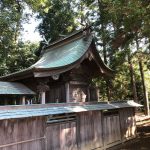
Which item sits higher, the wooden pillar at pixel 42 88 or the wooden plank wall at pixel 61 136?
the wooden pillar at pixel 42 88

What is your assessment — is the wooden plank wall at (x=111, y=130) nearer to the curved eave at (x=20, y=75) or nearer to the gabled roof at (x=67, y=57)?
the gabled roof at (x=67, y=57)

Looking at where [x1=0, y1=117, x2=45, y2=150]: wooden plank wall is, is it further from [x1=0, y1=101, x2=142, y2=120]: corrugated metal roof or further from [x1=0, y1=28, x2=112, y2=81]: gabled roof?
[x1=0, y1=28, x2=112, y2=81]: gabled roof

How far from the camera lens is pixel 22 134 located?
28.3 feet

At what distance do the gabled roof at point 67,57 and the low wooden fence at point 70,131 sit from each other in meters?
2.49

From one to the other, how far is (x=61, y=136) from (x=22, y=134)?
2319 millimetres

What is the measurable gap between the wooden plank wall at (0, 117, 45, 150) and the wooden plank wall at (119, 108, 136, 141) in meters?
7.32

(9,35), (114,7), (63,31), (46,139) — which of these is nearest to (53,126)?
(46,139)

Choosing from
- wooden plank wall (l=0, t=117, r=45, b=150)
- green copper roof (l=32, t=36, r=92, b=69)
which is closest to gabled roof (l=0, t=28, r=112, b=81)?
green copper roof (l=32, t=36, r=92, b=69)

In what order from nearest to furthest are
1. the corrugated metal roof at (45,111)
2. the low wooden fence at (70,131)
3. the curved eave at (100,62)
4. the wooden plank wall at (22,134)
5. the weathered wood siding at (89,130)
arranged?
the corrugated metal roof at (45,111) < the wooden plank wall at (22,134) < the low wooden fence at (70,131) < the weathered wood siding at (89,130) < the curved eave at (100,62)

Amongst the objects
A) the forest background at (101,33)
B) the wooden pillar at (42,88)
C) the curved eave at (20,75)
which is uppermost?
the forest background at (101,33)

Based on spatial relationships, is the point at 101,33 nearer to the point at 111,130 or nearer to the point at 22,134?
the point at 111,130

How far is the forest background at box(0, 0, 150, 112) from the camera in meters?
13.0

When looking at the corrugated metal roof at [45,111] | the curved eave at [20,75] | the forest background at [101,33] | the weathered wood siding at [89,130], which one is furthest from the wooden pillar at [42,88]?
the forest background at [101,33]

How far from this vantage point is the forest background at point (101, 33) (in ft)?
42.6
